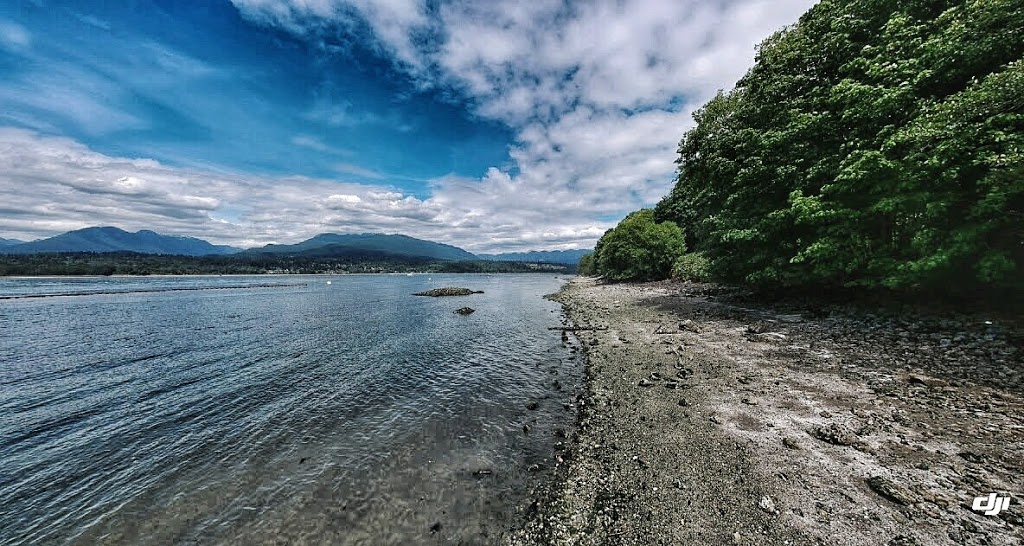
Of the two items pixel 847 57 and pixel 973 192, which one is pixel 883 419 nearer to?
pixel 973 192

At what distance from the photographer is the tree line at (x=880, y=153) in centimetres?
1358

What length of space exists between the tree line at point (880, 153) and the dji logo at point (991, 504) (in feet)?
42.2

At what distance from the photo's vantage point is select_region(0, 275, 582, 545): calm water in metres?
7.11

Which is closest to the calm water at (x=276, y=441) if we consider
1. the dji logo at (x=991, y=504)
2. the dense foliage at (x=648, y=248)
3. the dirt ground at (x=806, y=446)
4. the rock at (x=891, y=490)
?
the dirt ground at (x=806, y=446)

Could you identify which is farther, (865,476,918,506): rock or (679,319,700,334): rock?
(679,319,700,334): rock

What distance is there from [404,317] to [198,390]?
77.9 ft

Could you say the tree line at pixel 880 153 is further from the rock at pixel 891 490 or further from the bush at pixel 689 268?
the bush at pixel 689 268

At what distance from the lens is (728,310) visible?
1016 inches

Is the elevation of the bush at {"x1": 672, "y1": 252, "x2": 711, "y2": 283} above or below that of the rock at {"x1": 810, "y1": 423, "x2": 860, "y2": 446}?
above

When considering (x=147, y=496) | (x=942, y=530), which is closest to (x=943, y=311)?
(x=942, y=530)

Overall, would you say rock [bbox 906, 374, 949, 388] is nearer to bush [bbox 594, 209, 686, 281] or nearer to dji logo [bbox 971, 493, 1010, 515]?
dji logo [bbox 971, 493, 1010, 515]

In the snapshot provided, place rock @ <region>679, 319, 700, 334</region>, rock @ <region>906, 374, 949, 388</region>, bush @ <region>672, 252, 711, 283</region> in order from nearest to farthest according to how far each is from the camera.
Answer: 1. rock @ <region>906, 374, 949, 388</region>
2. rock @ <region>679, 319, 700, 334</region>
3. bush @ <region>672, 252, 711, 283</region>

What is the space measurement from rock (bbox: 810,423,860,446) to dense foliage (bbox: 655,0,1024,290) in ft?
38.4

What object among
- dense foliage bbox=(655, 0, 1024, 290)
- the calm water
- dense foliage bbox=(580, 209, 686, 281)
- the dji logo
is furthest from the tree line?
dense foliage bbox=(580, 209, 686, 281)
